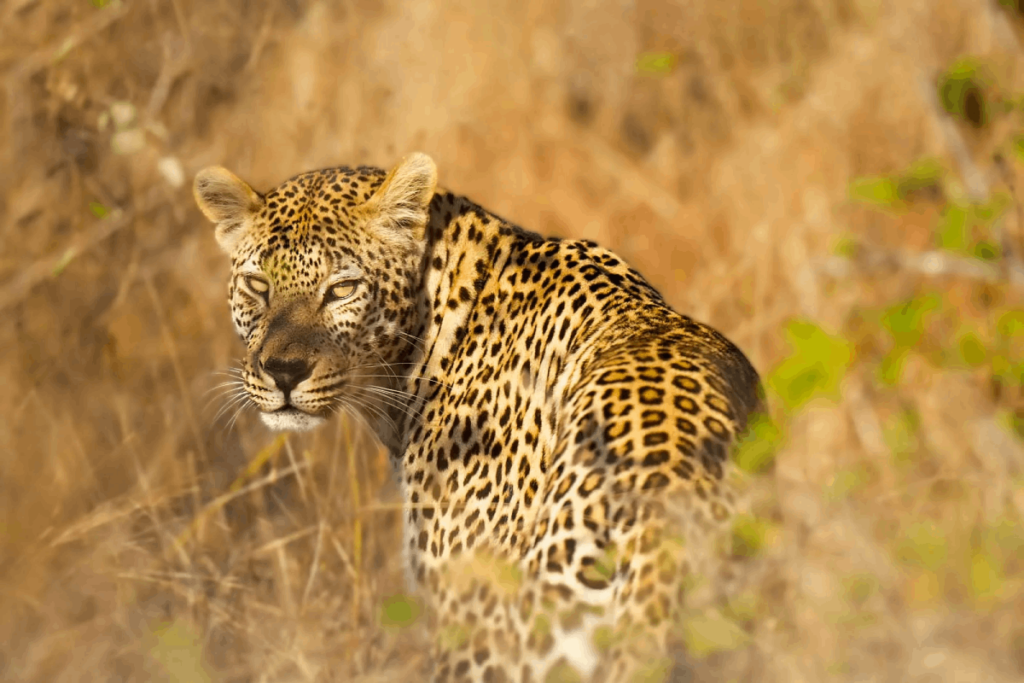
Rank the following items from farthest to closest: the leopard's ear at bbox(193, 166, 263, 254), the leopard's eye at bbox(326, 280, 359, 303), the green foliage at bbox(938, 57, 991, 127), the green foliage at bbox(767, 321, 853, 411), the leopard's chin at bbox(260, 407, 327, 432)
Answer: the leopard's ear at bbox(193, 166, 263, 254) < the leopard's eye at bbox(326, 280, 359, 303) < the leopard's chin at bbox(260, 407, 327, 432) < the green foliage at bbox(938, 57, 991, 127) < the green foliage at bbox(767, 321, 853, 411)

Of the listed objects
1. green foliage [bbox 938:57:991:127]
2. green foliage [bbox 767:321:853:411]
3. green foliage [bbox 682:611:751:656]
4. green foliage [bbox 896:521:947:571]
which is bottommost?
green foliage [bbox 682:611:751:656]

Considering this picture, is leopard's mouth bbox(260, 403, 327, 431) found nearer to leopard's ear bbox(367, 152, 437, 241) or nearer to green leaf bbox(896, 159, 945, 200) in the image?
leopard's ear bbox(367, 152, 437, 241)

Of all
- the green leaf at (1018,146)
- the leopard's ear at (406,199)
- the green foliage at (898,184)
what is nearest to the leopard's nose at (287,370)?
the leopard's ear at (406,199)

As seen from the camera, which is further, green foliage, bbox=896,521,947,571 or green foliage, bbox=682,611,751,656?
green foliage, bbox=896,521,947,571

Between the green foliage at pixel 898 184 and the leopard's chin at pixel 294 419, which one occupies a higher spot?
the green foliage at pixel 898 184

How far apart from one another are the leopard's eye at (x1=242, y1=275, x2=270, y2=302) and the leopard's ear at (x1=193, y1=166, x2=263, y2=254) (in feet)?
1.15

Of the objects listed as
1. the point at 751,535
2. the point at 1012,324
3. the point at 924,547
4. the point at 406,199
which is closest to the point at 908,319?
the point at 1012,324

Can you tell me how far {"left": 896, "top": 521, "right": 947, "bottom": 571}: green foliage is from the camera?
13.1ft

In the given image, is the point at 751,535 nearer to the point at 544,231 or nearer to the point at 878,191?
the point at 878,191

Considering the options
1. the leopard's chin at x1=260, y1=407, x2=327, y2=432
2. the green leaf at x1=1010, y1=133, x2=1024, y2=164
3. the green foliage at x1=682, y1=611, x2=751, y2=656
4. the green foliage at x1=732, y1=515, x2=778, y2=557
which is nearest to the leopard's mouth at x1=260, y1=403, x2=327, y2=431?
the leopard's chin at x1=260, y1=407, x2=327, y2=432

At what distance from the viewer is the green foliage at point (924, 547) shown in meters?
3.99

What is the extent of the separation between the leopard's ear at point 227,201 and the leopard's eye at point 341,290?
28.0 inches

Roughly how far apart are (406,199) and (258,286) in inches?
31.6

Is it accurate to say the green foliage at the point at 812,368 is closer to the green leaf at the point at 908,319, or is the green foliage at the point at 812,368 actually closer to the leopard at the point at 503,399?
the green leaf at the point at 908,319
